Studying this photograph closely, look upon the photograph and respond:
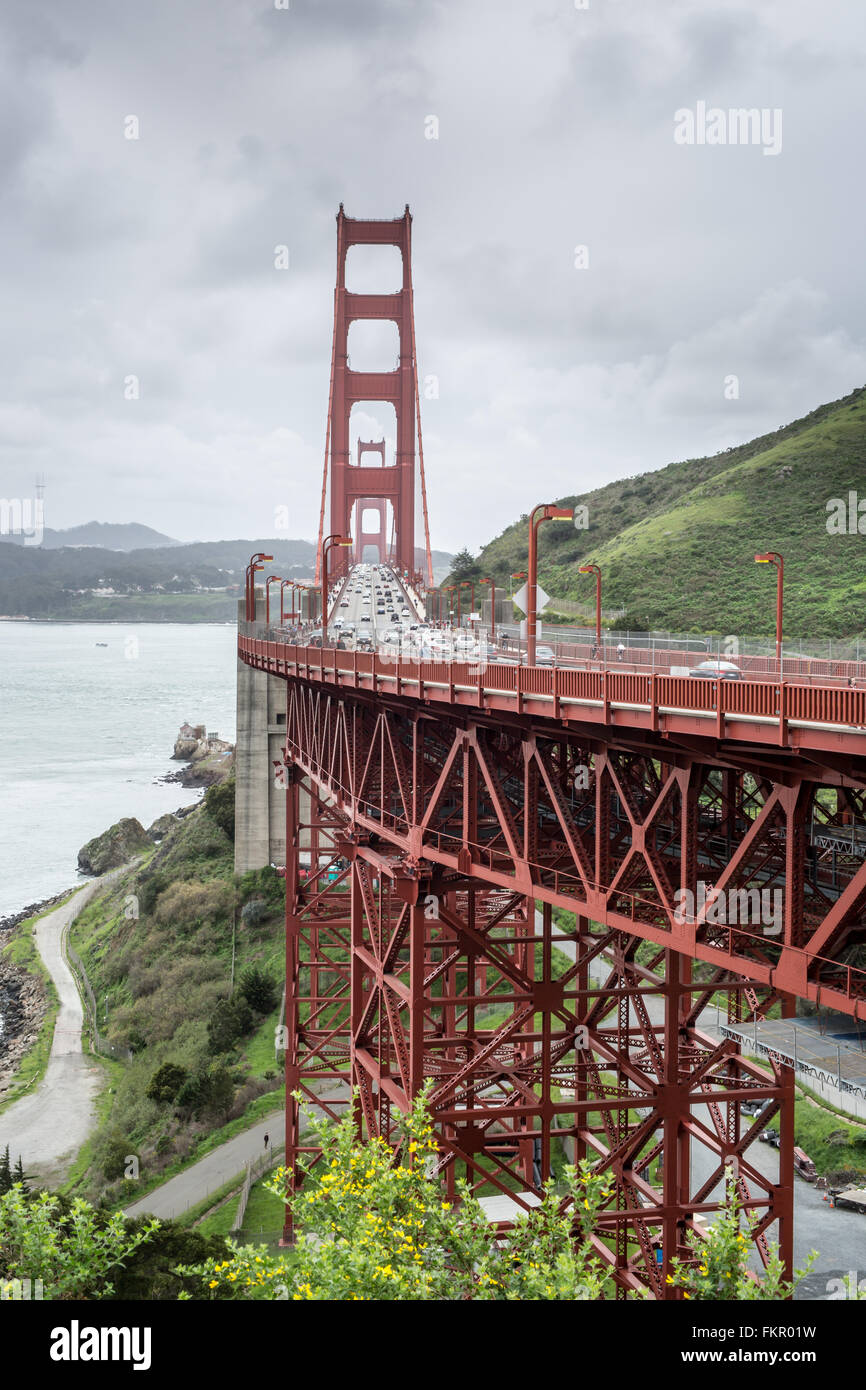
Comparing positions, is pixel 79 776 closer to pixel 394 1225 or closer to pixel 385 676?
pixel 385 676

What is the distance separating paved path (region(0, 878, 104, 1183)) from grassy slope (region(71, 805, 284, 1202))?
942mm

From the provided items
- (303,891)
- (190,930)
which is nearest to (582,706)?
(303,891)

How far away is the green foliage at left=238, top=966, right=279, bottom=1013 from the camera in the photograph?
139 ft

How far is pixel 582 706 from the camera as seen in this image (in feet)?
42.1

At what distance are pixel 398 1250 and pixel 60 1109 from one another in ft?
117

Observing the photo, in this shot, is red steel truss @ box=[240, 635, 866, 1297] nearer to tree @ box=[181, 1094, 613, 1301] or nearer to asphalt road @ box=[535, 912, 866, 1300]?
asphalt road @ box=[535, 912, 866, 1300]

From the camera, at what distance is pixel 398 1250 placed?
1024 cm

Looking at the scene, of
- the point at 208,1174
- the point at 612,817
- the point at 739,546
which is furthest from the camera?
the point at 739,546

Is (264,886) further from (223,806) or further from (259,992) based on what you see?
(259,992)

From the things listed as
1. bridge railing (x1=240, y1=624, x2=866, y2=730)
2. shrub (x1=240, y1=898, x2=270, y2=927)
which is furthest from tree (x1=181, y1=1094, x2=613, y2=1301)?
shrub (x1=240, y1=898, x2=270, y2=927)

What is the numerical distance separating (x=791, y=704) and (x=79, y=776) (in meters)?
122

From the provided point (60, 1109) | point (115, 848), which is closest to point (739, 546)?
point (60, 1109)

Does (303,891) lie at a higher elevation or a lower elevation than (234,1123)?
higher
